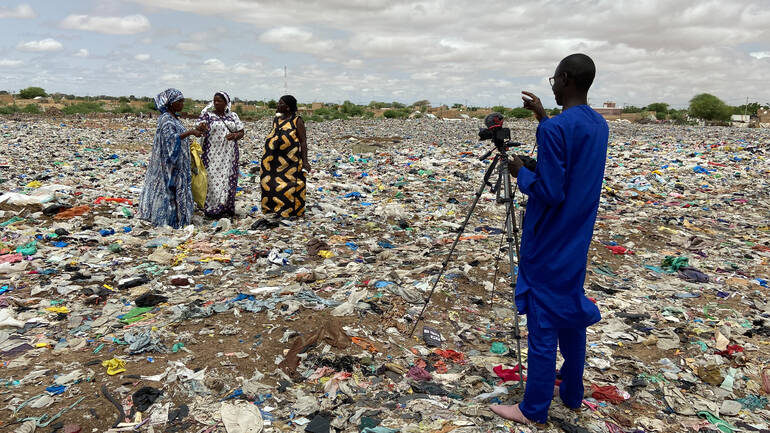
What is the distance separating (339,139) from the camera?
52.0 ft

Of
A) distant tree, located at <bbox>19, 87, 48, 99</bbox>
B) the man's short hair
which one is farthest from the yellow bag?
distant tree, located at <bbox>19, 87, 48, 99</bbox>

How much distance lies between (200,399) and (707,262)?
18.0 ft

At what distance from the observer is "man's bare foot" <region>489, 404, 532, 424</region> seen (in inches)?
93.7

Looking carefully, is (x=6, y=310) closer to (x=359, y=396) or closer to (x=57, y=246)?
(x=57, y=246)

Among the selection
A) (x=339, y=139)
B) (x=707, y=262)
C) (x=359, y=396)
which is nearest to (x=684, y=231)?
(x=707, y=262)

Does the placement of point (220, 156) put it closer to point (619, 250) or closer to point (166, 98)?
point (166, 98)

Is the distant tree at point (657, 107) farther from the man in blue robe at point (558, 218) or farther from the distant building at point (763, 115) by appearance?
the man in blue robe at point (558, 218)

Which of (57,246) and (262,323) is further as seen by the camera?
(57,246)

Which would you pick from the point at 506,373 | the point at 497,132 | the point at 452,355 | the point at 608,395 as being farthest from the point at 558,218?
the point at 452,355

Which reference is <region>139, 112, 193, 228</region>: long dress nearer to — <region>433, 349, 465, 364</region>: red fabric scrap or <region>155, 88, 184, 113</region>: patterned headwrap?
<region>155, 88, 184, 113</region>: patterned headwrap

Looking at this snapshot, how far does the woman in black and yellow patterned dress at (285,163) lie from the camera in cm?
632

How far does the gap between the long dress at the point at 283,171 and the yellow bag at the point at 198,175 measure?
768 mm

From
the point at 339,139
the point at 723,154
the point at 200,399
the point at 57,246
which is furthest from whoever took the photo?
the point at 339,139

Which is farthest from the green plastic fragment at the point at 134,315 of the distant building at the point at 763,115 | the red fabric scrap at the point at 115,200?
the distant building at the point at 763,115
